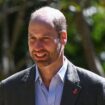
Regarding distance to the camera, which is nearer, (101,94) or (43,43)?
(43,43)

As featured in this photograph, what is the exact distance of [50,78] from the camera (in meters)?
4.90

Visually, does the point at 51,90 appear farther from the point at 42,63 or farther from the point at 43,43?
the point at 43,43

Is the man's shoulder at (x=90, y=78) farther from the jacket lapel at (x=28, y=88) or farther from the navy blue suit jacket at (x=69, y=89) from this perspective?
the jacket lapel at (x=28, y=88)

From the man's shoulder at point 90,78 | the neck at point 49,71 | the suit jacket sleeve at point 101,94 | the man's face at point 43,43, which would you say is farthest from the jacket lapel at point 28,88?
the suit jacket sleeve at point 101,94

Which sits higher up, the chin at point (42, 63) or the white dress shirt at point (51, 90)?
the chin at point (42, 63)

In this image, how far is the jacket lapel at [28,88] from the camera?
4875 millimetres

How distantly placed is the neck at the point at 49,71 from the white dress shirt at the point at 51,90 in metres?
0.03

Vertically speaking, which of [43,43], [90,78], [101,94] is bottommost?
[101,94]

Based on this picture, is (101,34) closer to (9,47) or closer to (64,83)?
(9,47)

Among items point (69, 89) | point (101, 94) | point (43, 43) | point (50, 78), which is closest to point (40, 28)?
point (43, 43)

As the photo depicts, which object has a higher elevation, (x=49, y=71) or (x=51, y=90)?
(x=49, y=71)

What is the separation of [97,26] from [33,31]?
5817 mm

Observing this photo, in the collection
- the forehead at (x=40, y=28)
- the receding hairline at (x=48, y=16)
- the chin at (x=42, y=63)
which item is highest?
the receding hairline at (x=48, y=16)

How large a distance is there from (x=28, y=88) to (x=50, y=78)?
0.19m
